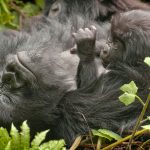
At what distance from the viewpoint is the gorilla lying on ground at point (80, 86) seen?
3734mm

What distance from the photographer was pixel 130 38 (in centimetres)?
380

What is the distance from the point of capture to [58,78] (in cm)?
382

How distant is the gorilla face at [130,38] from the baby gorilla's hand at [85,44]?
0.18 m

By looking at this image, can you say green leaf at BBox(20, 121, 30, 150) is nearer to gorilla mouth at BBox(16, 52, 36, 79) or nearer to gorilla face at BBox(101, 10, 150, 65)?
gorilla mouth at BBox(16, 52, 36, 79)

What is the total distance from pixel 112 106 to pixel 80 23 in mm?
773

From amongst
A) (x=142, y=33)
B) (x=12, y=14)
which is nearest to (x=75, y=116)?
(x=142, y=33)

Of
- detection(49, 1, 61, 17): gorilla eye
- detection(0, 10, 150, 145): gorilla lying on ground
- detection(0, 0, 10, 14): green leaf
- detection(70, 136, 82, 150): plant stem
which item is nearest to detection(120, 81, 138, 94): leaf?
detection(0, 10, 150, 145): gorilla lying on ground

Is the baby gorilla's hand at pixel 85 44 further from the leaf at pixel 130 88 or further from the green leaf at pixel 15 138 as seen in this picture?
the green leaf at pixel 15 138

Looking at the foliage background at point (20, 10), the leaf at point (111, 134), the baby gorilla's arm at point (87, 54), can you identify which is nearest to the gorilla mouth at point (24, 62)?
the baby gorilla's arm at point (87, 54)

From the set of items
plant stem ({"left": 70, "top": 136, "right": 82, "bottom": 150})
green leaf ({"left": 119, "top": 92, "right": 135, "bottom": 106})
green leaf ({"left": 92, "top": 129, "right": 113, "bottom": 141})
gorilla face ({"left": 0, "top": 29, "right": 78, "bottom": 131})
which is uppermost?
green leaf ({"left": 119, "top": 92, "right": 135, "bottom": 106})

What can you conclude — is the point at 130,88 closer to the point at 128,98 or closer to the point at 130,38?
the point at 128,98

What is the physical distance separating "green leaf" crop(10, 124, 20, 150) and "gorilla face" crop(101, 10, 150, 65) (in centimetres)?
82

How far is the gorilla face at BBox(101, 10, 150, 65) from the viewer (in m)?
3.73

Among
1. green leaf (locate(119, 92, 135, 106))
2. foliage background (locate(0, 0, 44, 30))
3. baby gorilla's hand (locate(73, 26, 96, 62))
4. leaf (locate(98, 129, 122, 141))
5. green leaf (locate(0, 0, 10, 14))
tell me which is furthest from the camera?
foliage background (locate(0, 0, 44, 30))
